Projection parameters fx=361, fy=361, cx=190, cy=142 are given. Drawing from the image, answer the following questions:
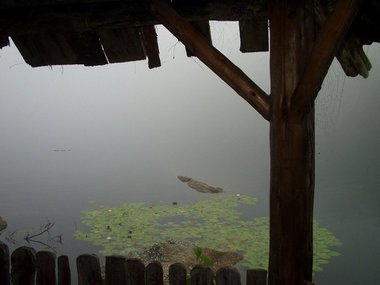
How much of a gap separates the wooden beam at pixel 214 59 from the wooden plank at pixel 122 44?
377 mm

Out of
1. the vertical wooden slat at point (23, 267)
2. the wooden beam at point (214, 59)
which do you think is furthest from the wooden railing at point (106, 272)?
the wooden beam at point (214, 59)

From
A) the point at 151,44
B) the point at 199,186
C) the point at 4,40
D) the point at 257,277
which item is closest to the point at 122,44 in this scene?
the point at 151,44

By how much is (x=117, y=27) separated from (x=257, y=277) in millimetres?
1233

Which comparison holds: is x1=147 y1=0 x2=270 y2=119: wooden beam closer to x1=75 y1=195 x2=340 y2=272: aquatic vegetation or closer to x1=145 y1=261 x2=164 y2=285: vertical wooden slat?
x1=145 y1=261 x2=164 y2=285: vertical wooden slat

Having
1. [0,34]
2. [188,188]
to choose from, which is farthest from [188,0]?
[188,188]

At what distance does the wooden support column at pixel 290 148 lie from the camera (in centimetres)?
133

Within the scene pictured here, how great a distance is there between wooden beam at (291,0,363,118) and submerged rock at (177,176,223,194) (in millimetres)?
5059

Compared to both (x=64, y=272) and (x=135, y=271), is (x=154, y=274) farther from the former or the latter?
(x=64, y=272)

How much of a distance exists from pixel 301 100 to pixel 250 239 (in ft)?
11.1

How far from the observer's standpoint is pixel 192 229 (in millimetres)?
4703

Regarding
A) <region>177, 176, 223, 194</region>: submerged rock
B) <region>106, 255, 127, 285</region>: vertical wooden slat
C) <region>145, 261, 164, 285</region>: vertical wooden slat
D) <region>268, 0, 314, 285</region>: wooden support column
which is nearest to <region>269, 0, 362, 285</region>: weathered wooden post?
<region>268, 0, 314, 285</region>: wooden support column

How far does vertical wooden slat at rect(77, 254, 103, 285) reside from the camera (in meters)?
1.58

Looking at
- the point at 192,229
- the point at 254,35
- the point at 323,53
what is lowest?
the point at 192,229

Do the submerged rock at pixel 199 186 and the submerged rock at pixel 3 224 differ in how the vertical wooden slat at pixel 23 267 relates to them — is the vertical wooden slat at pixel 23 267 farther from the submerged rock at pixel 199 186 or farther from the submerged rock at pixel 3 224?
the submerged rock at pixel 199 186
